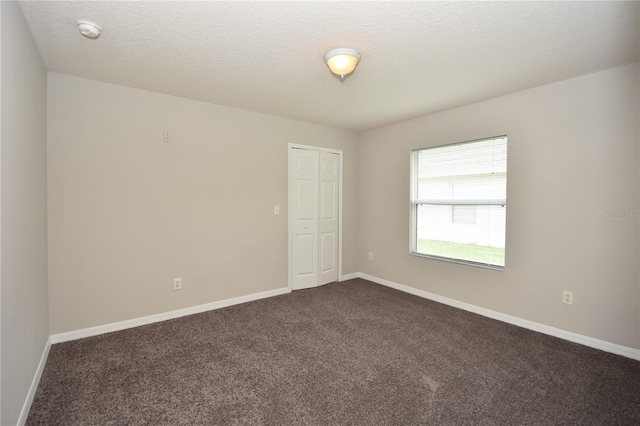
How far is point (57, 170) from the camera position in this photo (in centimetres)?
269

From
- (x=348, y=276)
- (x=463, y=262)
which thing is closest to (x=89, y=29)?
(x=463, y=262)

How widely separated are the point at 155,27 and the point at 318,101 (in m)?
1.78

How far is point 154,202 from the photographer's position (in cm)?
317

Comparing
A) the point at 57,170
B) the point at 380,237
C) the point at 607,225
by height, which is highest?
the point at 57,170

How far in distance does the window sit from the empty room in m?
0.03

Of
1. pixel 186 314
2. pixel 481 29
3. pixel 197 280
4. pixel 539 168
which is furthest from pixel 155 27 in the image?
pixel 539 168

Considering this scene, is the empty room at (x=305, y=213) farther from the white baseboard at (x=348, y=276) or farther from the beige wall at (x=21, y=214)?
the white baseboard at (x=348, y=276)

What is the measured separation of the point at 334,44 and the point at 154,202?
2387 millimetres

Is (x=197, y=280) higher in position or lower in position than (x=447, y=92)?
lower

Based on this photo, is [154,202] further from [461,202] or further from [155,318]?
[461,202]

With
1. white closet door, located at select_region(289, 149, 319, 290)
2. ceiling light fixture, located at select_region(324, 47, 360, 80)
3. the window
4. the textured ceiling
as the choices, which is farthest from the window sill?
ceiling light fixture, located at select_region(324, 47, 360, 80)

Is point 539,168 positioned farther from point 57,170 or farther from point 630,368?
point 57,170

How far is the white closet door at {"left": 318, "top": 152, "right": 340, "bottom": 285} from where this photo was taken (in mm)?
4551

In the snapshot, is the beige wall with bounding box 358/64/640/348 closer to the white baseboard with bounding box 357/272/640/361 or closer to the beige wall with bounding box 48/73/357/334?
the white baseboard with bounding box 357/272/640/361
